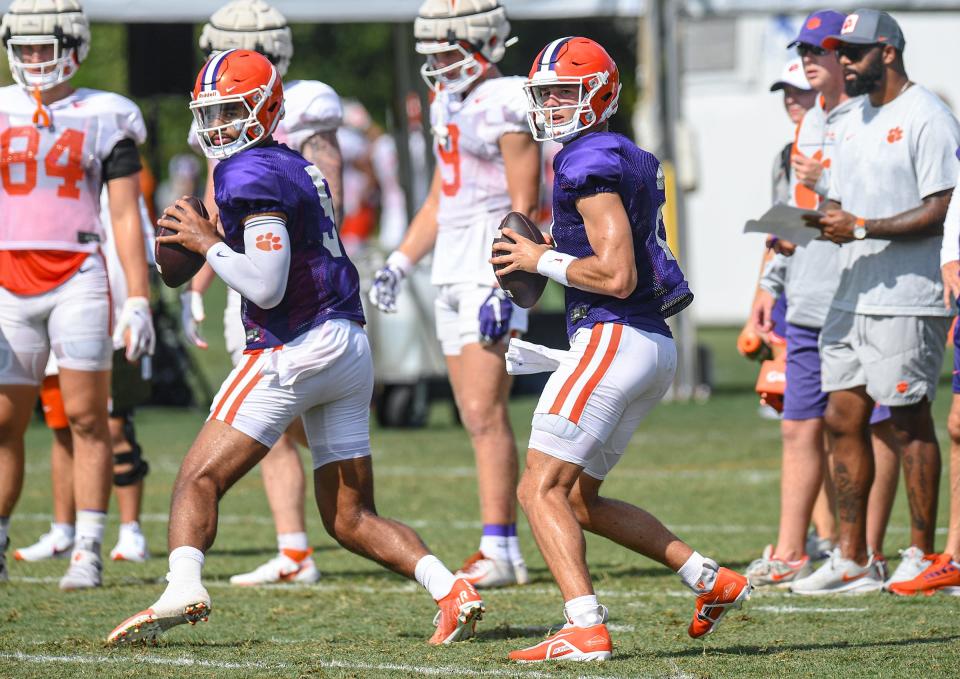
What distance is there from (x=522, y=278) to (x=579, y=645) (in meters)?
1.14

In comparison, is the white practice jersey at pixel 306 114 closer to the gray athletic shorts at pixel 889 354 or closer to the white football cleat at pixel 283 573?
the white football cleat at pixel 283 573

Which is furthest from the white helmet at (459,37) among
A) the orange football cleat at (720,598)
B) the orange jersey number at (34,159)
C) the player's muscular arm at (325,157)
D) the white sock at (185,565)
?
the orange football cleat at (720,598)

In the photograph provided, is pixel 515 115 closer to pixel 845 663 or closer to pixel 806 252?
pixel 806 252

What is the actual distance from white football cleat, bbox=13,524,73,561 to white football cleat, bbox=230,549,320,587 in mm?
1063

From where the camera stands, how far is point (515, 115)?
7.05m

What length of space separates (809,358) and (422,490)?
329cm

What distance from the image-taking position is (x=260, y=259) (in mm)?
5309

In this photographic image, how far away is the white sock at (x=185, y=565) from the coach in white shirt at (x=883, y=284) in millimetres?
2458

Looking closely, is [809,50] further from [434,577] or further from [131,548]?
[131,548]

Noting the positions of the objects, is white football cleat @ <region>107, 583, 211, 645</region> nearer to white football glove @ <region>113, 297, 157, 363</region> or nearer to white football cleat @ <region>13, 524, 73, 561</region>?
white football glove @ <region>113, 297, 157, 363</region>

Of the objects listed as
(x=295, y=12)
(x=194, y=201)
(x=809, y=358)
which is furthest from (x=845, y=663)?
(x=295, y=12)

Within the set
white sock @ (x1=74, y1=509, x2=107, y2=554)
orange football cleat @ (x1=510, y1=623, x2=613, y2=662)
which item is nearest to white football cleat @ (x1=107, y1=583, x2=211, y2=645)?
orange football cleat @ (x1=510, y1=623, x2=613, y2=662)

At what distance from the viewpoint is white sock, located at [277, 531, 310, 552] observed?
7.19 metres

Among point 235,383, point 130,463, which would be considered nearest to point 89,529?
point 130,463
